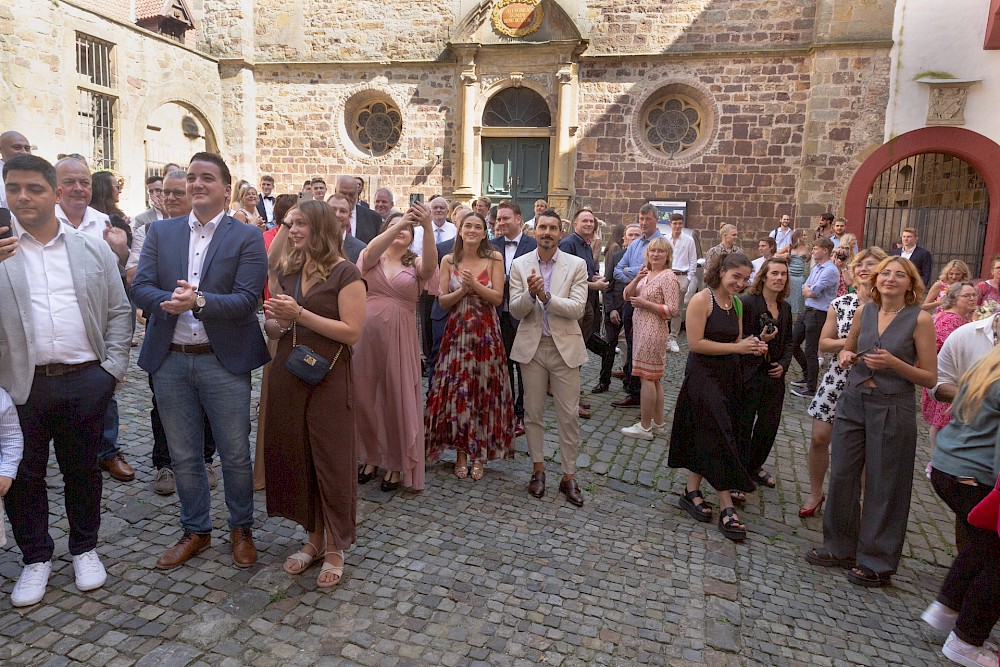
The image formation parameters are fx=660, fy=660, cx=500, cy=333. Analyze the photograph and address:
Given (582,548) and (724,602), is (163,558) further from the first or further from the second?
(724,602)

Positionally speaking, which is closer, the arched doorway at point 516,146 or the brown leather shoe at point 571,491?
the brown leather shoe at point 571,491

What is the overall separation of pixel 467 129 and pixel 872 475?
42.1 ft

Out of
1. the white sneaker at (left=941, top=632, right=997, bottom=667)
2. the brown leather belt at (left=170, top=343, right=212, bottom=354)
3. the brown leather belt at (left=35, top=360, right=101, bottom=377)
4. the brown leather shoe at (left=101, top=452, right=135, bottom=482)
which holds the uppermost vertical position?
the brown leather belt at (left=170, top=343, right=212, bottom=354)

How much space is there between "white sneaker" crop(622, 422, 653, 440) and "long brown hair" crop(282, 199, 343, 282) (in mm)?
3724

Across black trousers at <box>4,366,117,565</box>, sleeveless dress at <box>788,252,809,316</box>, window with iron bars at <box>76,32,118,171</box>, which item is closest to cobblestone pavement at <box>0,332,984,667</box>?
black trousers at <box>4,366,117,565</box>

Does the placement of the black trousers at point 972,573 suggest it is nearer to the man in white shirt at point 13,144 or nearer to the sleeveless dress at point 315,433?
the sleeveless dress at point 315,433

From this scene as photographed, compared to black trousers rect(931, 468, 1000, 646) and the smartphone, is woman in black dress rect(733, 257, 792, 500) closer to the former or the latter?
black trousers rect(931, 468, 1000, 646)

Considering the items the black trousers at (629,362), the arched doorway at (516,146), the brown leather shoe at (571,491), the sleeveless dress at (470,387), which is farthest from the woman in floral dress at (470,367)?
the arched doorway at (516,146)

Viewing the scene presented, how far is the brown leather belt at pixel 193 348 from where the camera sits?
3.47m

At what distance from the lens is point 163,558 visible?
3582mm

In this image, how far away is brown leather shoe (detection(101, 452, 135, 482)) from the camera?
463cm

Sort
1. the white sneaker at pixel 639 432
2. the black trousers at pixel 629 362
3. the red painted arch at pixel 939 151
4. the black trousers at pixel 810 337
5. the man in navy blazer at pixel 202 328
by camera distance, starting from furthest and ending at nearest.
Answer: the red painted arch at pixel 939 151, the black trousers at pixel 810 337, the black trousers at pixel 629 362, the white sneaker at pixel 639 432, the man in navy blazer at pixel 202 328

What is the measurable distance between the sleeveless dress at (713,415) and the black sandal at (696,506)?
0.85 ft

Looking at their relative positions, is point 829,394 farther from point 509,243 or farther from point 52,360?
point 52,360
